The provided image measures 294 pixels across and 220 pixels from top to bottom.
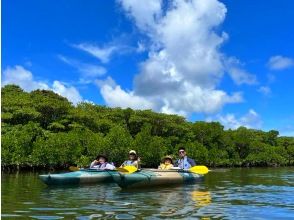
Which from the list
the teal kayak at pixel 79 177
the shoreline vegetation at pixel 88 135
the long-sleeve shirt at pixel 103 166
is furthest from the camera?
the shoreline vegetation at pixel 88 135

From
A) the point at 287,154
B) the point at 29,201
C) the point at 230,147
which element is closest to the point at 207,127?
the point at 230,147

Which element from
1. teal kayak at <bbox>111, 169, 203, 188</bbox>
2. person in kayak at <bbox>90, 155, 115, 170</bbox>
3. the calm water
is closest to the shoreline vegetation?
person in kayak at <bbox>90, 155, 115, 170</bbox>

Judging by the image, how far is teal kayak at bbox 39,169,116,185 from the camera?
17.6 metres

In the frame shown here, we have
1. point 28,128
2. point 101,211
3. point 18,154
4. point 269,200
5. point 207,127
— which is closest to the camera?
point 101,211

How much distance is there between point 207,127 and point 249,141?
1328 centimetres

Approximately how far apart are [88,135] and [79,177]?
2285 cm

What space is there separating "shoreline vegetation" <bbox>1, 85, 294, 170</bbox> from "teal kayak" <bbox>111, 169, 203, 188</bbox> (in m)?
18.9

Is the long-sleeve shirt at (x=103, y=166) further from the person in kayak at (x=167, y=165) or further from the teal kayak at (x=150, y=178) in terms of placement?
the teal kayak at (x=150, y=178)

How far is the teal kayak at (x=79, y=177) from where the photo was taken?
57.6ft

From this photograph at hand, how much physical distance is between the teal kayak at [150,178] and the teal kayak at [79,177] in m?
2.00

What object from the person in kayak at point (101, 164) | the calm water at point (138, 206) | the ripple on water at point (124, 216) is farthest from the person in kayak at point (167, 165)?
the ripple on water at point (124, 216)

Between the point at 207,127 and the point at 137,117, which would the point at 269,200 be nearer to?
the point at 137,117

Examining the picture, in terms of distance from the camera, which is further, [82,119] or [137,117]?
[137,117]

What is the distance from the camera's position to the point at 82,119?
45188 mm
